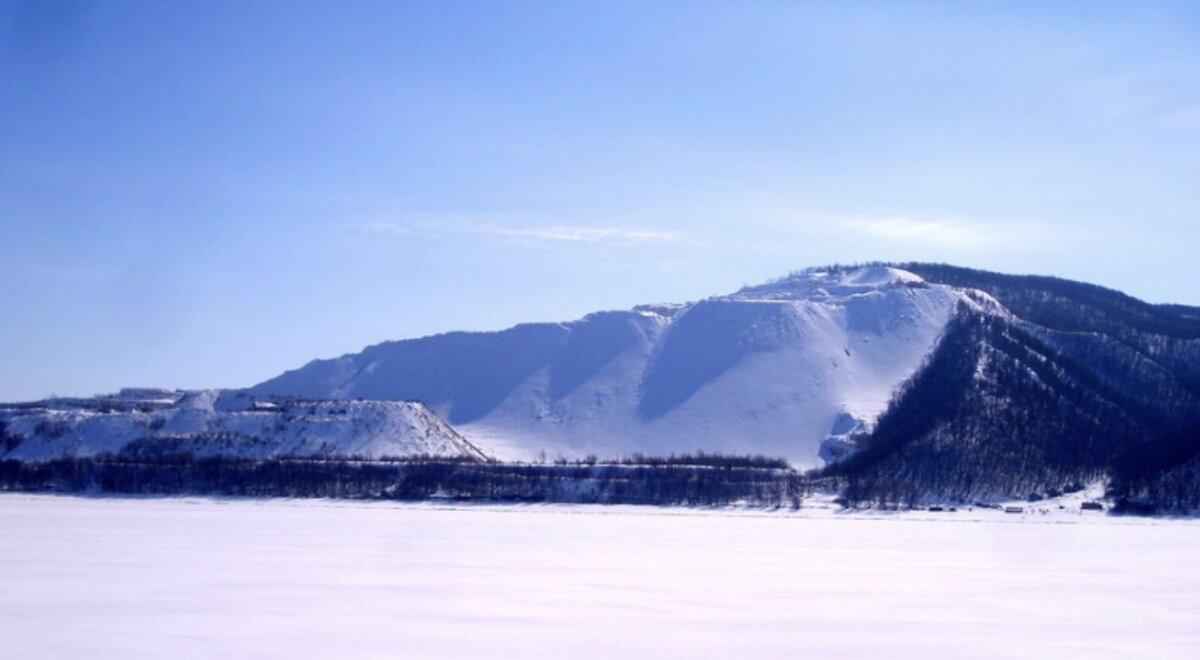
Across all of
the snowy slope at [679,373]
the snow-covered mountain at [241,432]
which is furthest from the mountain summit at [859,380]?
the snow-covered mountain at [241,432]

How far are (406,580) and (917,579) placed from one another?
14854 mm

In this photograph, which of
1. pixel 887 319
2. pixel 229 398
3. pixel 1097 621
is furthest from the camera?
pixel 887 319

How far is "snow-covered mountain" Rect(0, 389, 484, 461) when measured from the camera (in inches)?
4183

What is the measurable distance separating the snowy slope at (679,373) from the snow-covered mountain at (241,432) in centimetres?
1450

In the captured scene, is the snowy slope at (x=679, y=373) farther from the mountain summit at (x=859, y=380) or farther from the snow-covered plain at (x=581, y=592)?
the snow-covered plain at (x=581, y=592)

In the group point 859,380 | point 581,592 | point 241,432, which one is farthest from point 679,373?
point 581,592

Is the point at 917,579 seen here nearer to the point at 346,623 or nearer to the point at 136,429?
the point at 346,623

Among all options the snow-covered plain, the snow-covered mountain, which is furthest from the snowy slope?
the snow-covered plain

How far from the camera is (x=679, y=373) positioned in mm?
142875

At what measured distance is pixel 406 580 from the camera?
3547cm

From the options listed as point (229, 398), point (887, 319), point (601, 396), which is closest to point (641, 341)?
point (601, 396)

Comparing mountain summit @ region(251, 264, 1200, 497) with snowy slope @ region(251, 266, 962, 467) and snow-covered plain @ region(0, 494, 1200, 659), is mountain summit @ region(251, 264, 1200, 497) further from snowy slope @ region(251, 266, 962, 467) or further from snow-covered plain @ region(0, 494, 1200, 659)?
snow-covered plain @ region(0, 494, 1200, 659)

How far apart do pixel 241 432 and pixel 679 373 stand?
172 feet

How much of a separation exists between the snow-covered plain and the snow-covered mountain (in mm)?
45417
